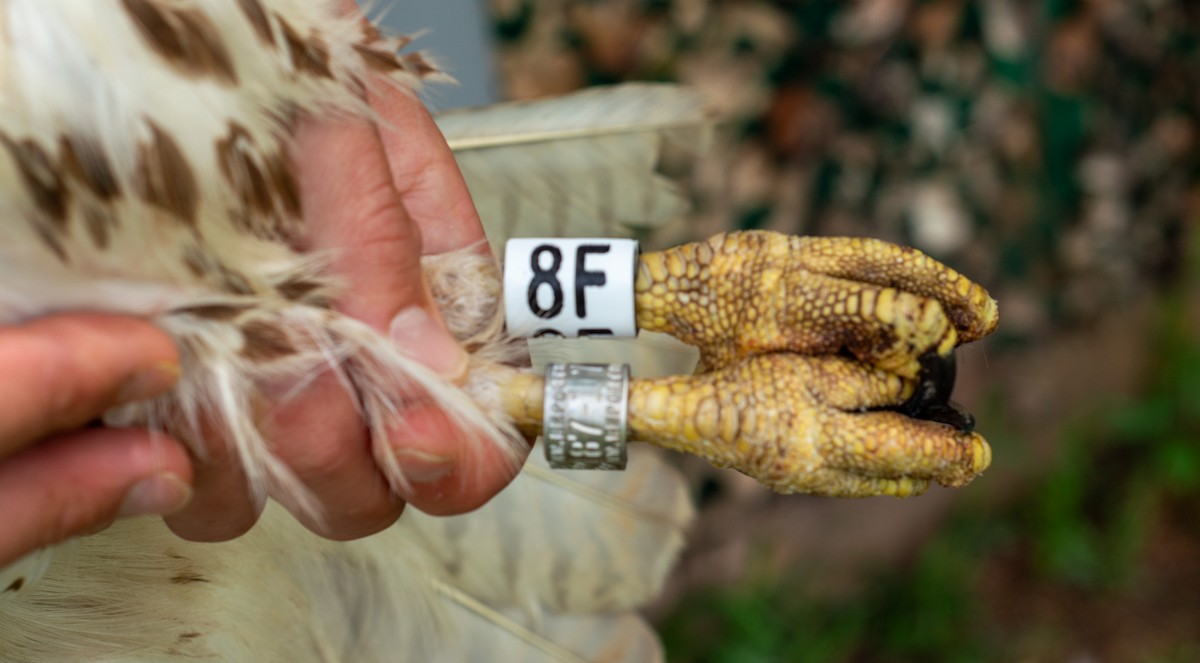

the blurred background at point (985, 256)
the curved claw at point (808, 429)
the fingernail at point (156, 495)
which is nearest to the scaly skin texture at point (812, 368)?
the curved claw at point (808, 429)

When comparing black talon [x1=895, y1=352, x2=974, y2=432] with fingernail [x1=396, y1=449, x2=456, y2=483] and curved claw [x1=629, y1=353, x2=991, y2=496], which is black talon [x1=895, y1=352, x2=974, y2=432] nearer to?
curved claw [x1=629, y1=353, x2=991, y2=496]

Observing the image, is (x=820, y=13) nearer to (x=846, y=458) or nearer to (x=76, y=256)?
(x=846, y=458)

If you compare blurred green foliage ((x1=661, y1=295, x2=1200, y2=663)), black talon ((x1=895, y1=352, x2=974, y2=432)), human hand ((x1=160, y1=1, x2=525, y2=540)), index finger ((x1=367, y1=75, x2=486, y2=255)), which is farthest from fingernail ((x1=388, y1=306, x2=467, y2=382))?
blurred green foliage ((x1=661, y1=295, x2=1200, y2=663))

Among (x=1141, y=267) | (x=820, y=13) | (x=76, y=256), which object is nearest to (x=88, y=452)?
(x=76, y=256)

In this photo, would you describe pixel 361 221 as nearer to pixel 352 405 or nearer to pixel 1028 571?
pixel 352 405

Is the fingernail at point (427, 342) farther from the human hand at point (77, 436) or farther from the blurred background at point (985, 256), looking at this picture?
the blurred background at point (985, 256)

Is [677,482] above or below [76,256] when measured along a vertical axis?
below
